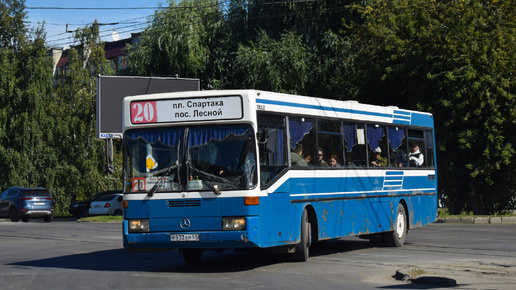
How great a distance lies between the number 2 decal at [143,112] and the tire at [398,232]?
6.99 metres

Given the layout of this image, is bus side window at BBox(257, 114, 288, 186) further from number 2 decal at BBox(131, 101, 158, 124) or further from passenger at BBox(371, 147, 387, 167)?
passenger at BBox(371, 147, 387, 167)

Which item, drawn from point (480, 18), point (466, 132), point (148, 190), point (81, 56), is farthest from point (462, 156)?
point (81, 56)

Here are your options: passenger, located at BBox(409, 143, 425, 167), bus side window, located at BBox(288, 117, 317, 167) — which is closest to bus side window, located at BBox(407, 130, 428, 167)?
passenger, located at BBox(409, 143, 425, 167)

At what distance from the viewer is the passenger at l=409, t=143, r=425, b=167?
19716 mm

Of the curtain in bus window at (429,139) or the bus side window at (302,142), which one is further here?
the curtain in bus window at (429,139)

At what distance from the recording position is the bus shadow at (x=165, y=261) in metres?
14.5

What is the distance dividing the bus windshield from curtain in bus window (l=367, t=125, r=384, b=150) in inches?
194

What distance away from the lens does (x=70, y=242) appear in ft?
71.9

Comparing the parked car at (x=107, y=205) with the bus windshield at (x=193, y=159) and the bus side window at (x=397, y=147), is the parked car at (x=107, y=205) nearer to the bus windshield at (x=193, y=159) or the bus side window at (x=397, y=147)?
the bus side window at (x=397, y=147)

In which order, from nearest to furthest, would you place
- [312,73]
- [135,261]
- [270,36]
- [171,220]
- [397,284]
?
[397,284] < [171,220] < [135,261] < [312,73] < [270,36]

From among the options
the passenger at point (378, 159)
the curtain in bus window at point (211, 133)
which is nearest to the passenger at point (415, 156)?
the passenger at point (378, 159)

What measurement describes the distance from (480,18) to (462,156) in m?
5.14

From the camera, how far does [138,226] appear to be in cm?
1364

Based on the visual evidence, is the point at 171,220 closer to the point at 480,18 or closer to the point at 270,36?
the point at 480,18
